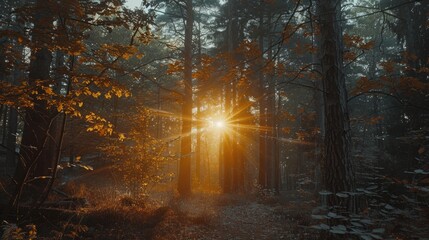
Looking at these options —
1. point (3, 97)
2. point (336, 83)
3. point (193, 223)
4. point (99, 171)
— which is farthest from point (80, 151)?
point (336, 83)

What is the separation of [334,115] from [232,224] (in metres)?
5.52

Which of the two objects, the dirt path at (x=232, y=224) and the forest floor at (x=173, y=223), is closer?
the forest floor at (x=173, y=223)

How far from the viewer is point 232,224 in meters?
9.04

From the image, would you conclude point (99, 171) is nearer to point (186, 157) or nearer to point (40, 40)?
point (186, 157)

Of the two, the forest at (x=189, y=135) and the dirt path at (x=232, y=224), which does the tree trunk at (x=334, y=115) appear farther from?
the dirt path at (x=232, y=224)

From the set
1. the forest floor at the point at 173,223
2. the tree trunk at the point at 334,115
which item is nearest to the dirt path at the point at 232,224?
the forest floor at the point at 173,223

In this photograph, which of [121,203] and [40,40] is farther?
[121,203]

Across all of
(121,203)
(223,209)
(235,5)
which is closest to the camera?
(121,203)

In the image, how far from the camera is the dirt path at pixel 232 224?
24.9 ft

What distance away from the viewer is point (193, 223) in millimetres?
8430

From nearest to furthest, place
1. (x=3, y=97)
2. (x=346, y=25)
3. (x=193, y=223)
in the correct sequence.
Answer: (x=3, y=97), (x=193, y=223), (x=346, y=25)

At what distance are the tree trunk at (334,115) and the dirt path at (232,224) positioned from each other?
6.87 feet

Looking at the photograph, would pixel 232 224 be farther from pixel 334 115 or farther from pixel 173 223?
pixel 334 115

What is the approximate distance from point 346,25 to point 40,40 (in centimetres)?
2121
